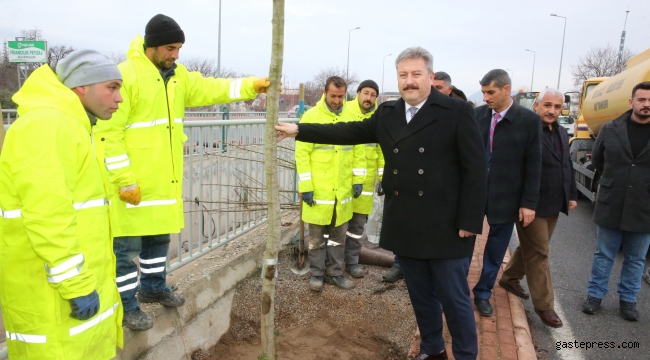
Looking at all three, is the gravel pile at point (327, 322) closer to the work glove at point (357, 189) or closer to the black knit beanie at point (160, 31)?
the work glove at point (357, 189)

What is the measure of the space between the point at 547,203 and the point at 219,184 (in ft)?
9.79

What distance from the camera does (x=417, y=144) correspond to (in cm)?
296

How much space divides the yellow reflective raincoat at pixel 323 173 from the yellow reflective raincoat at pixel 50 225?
8.66 ft

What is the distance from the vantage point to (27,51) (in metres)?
22.4

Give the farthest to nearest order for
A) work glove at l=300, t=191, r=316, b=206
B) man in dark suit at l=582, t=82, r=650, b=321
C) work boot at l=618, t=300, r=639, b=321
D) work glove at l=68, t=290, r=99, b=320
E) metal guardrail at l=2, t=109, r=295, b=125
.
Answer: metal guardrail at l=2, t=109, r=295, b=125
work glove at l=300, t=191, r=316, b=206
work boot at l=618, t=300, r=639, b=321
man in dark suit at l=582, t=82, r=650, b=321
work glove at l=68, t=290, r=99, b=320

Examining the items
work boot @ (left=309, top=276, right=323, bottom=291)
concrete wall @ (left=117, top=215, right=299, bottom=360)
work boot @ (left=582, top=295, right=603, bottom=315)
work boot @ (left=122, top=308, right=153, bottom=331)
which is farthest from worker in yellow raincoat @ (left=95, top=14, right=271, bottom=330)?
work boot @ (left=582, top=295, right=603, bottom=315)

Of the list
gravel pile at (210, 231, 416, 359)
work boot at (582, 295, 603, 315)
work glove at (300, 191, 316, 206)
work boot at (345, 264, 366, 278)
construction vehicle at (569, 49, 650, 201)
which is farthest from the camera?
construction vehicle at (569, 49, 650, 201)

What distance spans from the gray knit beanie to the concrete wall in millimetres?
1633

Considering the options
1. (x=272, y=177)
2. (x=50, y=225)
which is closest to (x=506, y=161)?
(x=272, y=177)

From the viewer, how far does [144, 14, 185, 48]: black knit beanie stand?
301 centimetres

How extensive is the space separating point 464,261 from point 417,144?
829mm

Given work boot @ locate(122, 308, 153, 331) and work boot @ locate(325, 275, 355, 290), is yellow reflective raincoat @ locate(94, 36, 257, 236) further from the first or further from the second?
work boot @ locate(325, 275, 355, 290)

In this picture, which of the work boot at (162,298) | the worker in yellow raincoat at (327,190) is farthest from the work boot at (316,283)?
the work boot at (162,298)

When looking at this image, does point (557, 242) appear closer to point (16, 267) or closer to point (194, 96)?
point (194, 96)
